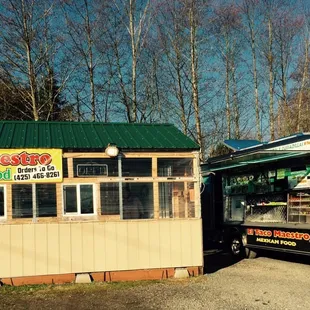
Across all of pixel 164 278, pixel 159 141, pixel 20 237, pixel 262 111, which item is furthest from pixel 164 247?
pixel 262 111

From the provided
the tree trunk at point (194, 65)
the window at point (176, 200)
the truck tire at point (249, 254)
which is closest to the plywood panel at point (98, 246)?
the window at point (176, 200)

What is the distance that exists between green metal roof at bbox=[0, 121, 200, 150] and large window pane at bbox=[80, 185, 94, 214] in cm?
90

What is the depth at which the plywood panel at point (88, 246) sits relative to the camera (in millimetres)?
9695

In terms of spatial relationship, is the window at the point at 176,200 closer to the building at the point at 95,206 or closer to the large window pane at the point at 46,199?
the building at the point at 95,206

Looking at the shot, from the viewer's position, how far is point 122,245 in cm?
990

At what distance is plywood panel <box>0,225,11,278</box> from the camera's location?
30.5ft

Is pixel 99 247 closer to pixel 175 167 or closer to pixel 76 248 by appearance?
pixel 76 248

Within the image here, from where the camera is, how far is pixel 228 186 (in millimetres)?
14500

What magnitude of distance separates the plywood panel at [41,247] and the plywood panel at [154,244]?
7.48 feet

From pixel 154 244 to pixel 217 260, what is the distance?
158 inches

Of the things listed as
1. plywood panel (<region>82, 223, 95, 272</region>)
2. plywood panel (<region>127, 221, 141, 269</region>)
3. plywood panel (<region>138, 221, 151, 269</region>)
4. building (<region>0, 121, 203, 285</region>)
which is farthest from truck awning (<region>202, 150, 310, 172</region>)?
plywood panel (<region>82, 223, 95, 272</region>)

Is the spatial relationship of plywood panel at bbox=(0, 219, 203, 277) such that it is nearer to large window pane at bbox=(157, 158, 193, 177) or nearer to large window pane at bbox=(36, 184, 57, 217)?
large window pane at bbox=(36, 184, 57, 217)

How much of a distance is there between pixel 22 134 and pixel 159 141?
3.12m

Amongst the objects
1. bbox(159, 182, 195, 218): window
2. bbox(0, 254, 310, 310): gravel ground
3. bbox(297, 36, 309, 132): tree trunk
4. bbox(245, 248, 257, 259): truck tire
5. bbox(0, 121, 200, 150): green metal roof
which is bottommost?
bbox(245, 248, 257, 259): truck tire
